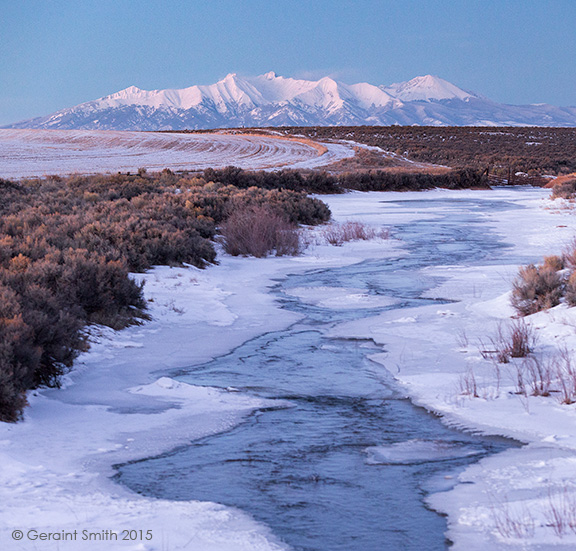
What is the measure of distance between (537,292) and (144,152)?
189 feet

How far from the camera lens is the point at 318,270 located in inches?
578

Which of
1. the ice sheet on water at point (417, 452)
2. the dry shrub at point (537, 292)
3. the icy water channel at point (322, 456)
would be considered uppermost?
the dry shrub at point (537, 292)

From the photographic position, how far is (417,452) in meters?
5.38

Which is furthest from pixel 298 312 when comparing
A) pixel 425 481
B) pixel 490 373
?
pixel 425 481

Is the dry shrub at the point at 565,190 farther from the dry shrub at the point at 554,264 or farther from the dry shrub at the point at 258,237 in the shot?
the dry shrub at the point at 554,264

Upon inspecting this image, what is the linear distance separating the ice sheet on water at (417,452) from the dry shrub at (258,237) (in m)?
11.0

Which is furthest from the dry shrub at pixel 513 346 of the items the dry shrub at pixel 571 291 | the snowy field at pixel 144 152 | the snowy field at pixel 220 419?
the snowy field at pixel 144 152

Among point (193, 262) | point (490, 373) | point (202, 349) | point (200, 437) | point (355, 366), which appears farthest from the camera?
point (193, 262)

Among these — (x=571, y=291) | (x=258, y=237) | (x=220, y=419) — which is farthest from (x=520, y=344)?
(x=258, y=237)

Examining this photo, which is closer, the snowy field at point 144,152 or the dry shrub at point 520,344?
the dry shrub at point 520,344

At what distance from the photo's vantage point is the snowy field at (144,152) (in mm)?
47344

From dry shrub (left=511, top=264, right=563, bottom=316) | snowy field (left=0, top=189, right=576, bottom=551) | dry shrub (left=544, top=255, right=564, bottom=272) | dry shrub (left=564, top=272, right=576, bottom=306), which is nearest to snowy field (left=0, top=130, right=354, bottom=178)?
snowy field (left=0, top=189, right=576, bottom=551)

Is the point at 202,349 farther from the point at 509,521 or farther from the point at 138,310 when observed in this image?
the point at 509,521

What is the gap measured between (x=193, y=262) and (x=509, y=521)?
1078 cm
